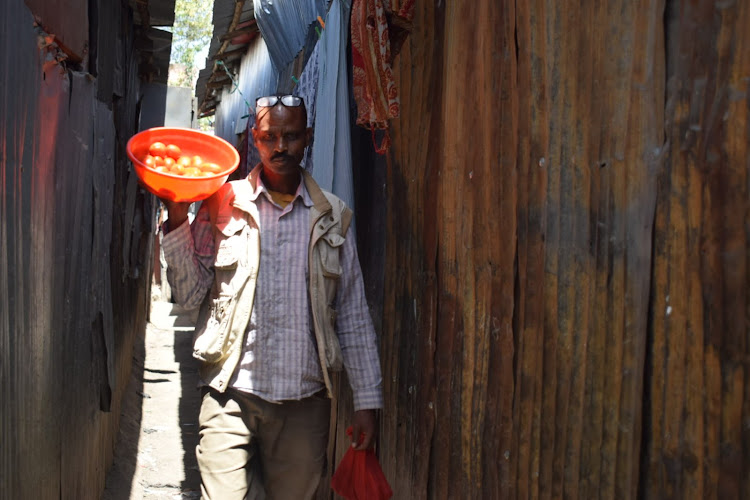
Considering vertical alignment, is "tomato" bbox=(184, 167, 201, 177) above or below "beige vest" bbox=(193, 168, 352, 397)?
above

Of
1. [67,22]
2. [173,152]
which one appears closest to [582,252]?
[173,152]

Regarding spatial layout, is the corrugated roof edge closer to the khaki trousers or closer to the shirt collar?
the shirt collar

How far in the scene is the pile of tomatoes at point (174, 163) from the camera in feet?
10.1

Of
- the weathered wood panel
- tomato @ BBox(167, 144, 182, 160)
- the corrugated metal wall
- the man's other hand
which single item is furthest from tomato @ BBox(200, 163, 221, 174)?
the weathered wood panel

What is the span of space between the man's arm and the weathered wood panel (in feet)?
4.64

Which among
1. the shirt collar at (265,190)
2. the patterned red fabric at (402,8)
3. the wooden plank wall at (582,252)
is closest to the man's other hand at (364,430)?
the wooden plank wall at (582,252)

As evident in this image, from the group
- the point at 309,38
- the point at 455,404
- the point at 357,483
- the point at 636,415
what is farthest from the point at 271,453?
the point at 309,38

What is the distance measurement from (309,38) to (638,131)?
4043 millimetres

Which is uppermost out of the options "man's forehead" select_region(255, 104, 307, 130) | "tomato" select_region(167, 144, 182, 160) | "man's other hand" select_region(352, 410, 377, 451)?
"man's forehead" select_region(255, 104, 307, 130)

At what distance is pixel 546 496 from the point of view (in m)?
2.37

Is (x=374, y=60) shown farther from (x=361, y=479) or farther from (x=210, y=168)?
(x=361, y=479)

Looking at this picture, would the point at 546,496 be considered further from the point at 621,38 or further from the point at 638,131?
the point at 621,38

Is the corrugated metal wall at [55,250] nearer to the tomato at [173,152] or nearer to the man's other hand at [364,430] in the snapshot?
the tomato at [173,152]

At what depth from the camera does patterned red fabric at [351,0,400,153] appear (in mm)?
3441
